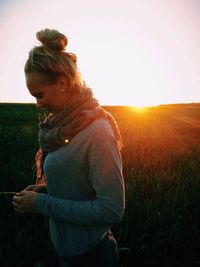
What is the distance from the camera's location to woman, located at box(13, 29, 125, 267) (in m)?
1.17

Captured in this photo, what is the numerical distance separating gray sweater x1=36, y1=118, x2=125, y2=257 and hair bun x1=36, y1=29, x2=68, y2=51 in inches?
15.3

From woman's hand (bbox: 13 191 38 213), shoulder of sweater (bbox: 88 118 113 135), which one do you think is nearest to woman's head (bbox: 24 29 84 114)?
shoulder of sweater (bbox: 88 118 113 135)

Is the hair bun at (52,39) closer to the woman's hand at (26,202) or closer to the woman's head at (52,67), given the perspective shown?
the woman's head at (52,67)

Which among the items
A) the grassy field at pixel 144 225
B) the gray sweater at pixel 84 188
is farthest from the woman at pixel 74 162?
the grassy field at pixel 144 225

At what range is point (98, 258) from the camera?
138cm

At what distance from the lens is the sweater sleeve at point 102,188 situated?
3.79 ft

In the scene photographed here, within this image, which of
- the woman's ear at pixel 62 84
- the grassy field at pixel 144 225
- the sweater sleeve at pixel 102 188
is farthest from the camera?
the grassy field at pixel 144 225

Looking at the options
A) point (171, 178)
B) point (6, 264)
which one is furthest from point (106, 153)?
point (171, 178)

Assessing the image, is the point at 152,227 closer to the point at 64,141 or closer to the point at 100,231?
the point at 100,231

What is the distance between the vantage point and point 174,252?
8.76 ft

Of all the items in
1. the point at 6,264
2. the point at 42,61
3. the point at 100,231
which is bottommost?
the point at 6,264

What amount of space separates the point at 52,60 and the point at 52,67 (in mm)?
33

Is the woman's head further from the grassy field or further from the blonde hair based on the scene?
the grassy field

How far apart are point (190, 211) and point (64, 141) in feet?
8.38
